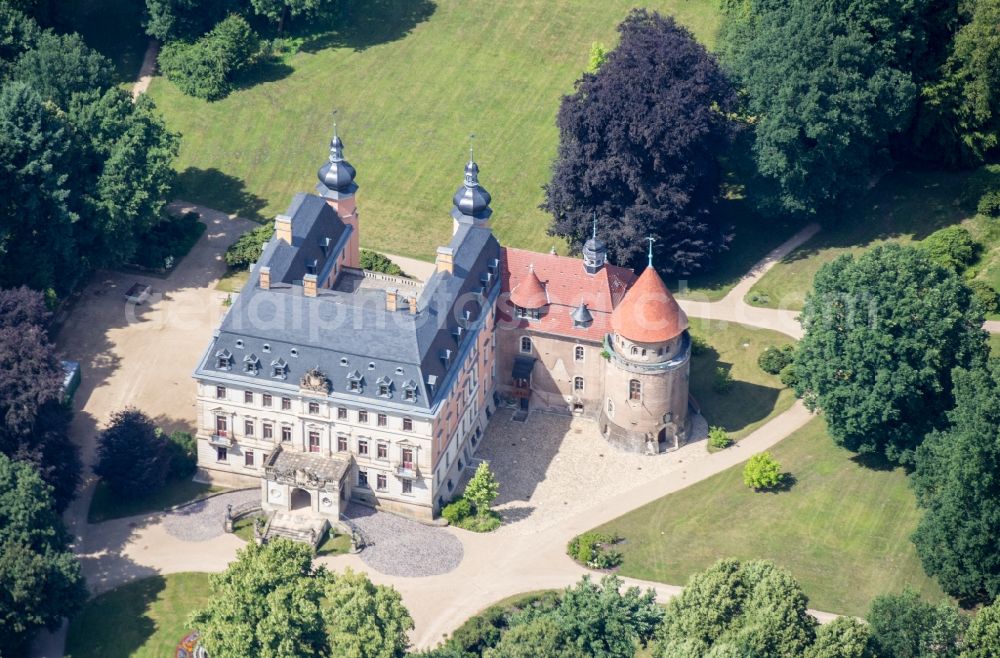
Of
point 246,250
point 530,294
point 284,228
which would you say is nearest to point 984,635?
point 530,294

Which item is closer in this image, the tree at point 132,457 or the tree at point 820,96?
the tree at point 132,457

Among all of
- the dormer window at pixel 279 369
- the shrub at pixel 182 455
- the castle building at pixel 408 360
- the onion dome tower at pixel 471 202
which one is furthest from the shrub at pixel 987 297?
the shrub at pixel 182 455

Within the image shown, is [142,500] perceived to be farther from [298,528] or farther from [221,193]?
[221,193]

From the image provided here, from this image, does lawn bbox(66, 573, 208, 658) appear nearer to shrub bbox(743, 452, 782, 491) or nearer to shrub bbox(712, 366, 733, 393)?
shrub bbox(743, 452, 782, 491)

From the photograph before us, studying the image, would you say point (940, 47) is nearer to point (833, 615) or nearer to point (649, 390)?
point (649, 390)

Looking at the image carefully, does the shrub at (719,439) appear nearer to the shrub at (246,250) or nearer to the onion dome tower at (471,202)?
the onion dome tower at (471,202)

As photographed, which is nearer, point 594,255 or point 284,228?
point 284,228
